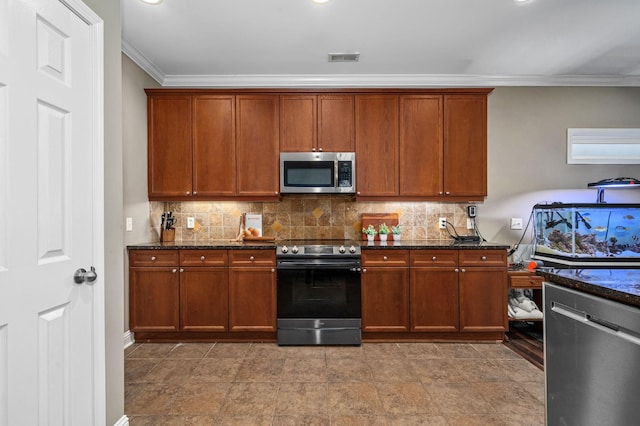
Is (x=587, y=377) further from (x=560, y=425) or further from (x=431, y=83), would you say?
(x=431, y=83)

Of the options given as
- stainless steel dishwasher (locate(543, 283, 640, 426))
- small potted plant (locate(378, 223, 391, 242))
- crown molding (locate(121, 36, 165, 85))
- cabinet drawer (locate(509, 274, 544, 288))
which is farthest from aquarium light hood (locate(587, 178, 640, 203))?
crown molding (locate(121, 36, 165, 85))

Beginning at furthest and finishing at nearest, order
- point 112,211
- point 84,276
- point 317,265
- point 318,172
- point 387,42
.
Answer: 1. point 318,172
2. point 317,265
3. point 387,42
4. point 112,211
5. point 84,276

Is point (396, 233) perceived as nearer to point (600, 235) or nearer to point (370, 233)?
point (370, 233)

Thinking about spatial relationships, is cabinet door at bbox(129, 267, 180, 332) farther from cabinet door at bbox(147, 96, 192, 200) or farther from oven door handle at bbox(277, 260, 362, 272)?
oven door handle at bbox(277, 260, 362, 272)

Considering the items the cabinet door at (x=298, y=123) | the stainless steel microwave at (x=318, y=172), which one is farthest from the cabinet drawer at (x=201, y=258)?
the cabinet door at (x=298, y=123)

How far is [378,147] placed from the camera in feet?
11.3

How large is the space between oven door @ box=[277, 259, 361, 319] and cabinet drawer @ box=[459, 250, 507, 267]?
100cm

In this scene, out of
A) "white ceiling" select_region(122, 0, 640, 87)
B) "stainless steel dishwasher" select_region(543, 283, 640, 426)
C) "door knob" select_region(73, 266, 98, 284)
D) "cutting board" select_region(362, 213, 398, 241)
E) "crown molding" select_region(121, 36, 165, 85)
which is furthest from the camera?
"cutting board" select_region(362, 213, 398, 241)

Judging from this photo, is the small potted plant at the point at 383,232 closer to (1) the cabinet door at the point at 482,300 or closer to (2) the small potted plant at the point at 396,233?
(2) the small potted plant at the point at 396,233

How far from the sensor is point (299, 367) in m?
2.66

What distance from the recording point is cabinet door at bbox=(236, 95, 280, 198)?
343cm

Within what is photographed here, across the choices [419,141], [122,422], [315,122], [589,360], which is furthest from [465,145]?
[122,422]

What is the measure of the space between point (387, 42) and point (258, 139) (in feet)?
4.98

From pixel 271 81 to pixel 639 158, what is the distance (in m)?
4.18
